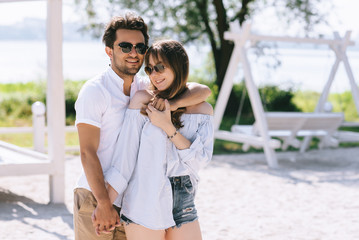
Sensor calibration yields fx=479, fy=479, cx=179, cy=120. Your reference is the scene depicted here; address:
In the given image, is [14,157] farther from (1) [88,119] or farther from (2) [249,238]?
(1) [88,119]

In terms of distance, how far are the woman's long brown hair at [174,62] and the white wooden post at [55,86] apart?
2.61 meters

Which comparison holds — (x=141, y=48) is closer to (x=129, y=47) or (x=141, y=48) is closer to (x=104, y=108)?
(x=129, y=47)

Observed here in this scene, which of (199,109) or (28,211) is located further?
(28,211)

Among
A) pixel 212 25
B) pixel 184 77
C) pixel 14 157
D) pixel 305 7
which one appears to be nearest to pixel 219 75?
pixel 212 25

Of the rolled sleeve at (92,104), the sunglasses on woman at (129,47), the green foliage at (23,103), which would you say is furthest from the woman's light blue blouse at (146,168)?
the green foliage at (23,103)

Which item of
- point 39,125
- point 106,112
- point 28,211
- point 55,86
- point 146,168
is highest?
point 106,112

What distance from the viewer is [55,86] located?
452cm

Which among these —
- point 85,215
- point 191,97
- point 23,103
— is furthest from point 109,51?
point 23,103

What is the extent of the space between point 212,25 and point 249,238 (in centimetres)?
930

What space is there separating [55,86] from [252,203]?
2.34m

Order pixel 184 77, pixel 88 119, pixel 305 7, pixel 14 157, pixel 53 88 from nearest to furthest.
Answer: pixel 88 119 < pixel 184 77 < pixel 53 88 < pixel 14 157 < pixel 305 7

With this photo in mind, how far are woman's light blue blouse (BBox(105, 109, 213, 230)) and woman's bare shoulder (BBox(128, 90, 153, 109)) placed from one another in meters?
0.02

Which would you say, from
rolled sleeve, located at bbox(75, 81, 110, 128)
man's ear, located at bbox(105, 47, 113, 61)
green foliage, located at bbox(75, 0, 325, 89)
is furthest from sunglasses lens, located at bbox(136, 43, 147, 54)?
green foliage, located at bbox(75, 0, 325, 89)

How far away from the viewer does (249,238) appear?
398cm
